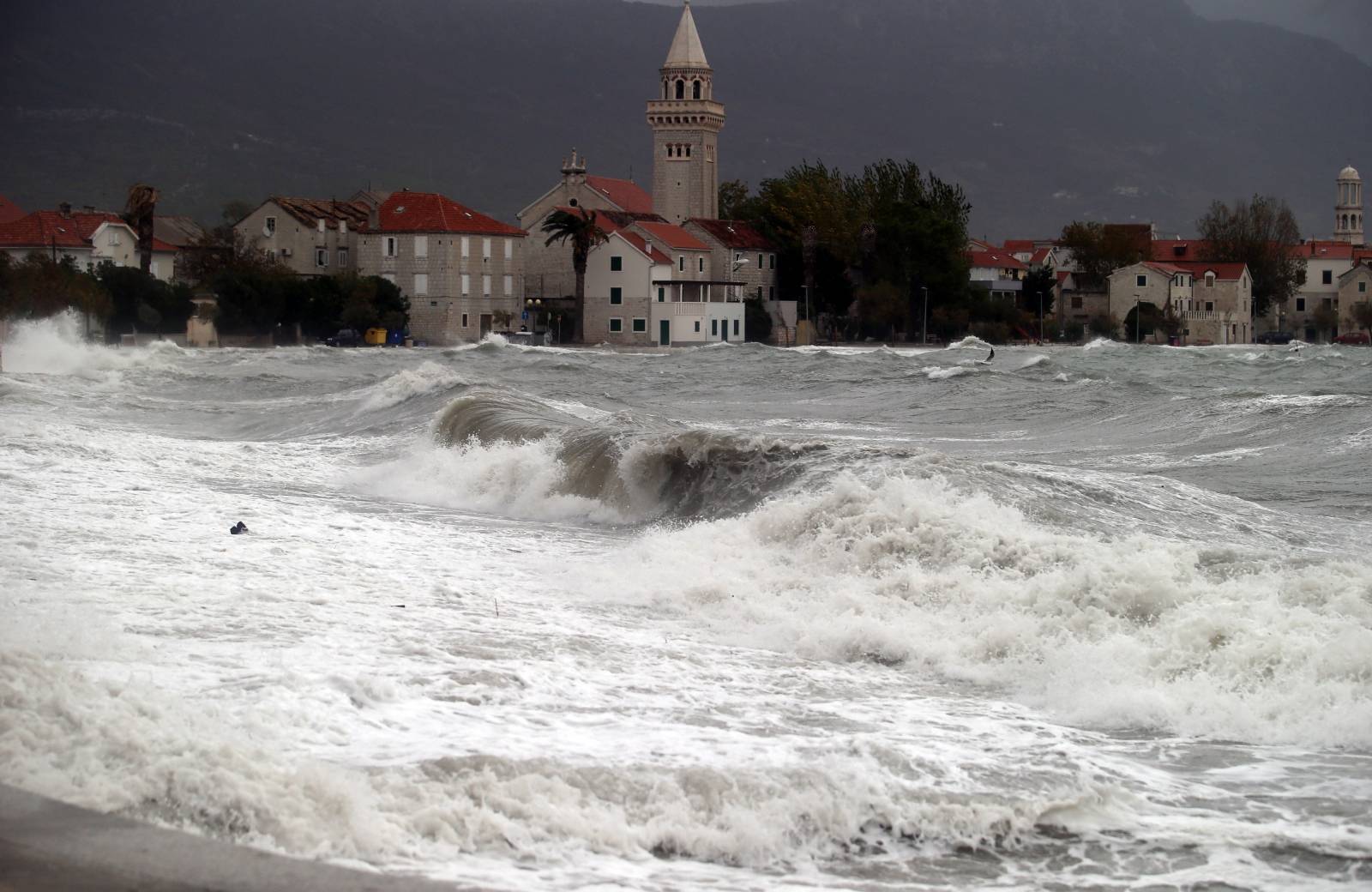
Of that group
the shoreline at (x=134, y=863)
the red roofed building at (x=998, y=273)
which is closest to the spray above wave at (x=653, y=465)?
the shoreline at (x=134, y=863)

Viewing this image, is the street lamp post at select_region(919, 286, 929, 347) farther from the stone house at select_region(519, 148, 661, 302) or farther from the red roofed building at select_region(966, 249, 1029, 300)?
the stone house at select_region(519, 148, 661, 302)

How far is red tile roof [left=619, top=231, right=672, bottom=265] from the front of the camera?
83156 millimetres

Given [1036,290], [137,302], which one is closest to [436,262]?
[137,302]

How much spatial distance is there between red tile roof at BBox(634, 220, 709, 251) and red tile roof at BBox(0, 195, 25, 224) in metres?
33.2

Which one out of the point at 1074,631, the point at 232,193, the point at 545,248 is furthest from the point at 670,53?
the point at 1074,631

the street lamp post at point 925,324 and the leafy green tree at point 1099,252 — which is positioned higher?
→ the leafy green tree at point 1099,252

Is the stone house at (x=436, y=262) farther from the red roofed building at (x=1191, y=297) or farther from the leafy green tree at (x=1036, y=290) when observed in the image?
the red roofed building at (x=1191, y=297)

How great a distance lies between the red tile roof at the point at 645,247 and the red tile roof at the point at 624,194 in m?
12.8

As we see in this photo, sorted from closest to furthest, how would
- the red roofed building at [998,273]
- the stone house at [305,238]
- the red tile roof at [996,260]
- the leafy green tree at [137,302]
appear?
the leafy green tree at [137,302] → the stone house at [305,238] → the red roofed building at [998,273] → the red tile roof at [996,260]

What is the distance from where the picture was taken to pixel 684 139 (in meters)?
A: 106

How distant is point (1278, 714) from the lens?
765 centimetres

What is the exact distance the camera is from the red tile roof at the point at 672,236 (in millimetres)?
85938

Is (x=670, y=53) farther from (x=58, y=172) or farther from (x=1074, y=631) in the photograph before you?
(x=1074, y=631)

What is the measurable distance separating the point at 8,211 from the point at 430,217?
879 inches
